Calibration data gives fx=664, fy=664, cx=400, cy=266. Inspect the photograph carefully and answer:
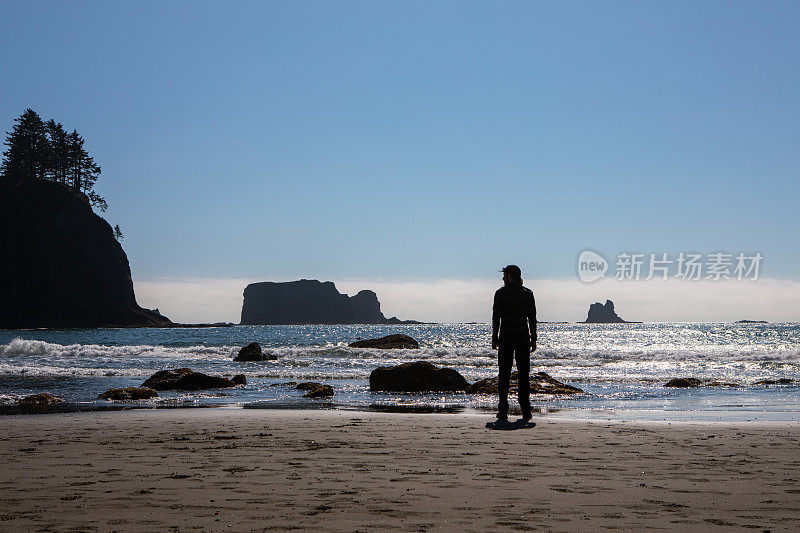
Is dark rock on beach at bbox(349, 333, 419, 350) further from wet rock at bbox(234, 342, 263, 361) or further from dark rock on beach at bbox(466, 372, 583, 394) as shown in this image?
dark rock on beach at bbox(466, 372, 583, 394)

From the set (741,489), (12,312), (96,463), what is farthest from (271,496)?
(12,312)

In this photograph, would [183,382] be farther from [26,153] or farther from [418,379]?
[26,153]

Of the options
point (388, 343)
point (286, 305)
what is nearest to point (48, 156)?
point (388, 343)

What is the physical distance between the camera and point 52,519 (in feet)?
13.1

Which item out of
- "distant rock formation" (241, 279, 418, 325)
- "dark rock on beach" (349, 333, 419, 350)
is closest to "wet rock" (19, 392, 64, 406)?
"dark rock on beach" (349, 333, 419, 350)

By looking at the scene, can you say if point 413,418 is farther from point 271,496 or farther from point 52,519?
point 52,519

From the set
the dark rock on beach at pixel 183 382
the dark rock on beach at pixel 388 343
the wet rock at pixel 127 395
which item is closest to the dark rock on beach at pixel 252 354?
the dark rock on beach at pixel 388 343

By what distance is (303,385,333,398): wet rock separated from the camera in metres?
14.6

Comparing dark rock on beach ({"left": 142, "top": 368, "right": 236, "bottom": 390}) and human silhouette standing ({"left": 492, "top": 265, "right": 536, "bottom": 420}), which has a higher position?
human silhouette standing ({"left": 492, "top": 265, "right": 536, "bottom": 420})

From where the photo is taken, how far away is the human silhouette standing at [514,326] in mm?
9742

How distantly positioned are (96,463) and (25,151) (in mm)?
98734

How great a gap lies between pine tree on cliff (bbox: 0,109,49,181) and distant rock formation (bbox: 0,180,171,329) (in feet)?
24.7

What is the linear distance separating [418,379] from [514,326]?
22.0 feet

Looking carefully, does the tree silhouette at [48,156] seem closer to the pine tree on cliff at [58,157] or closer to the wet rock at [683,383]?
the pine tree on cliff at [58,157]
